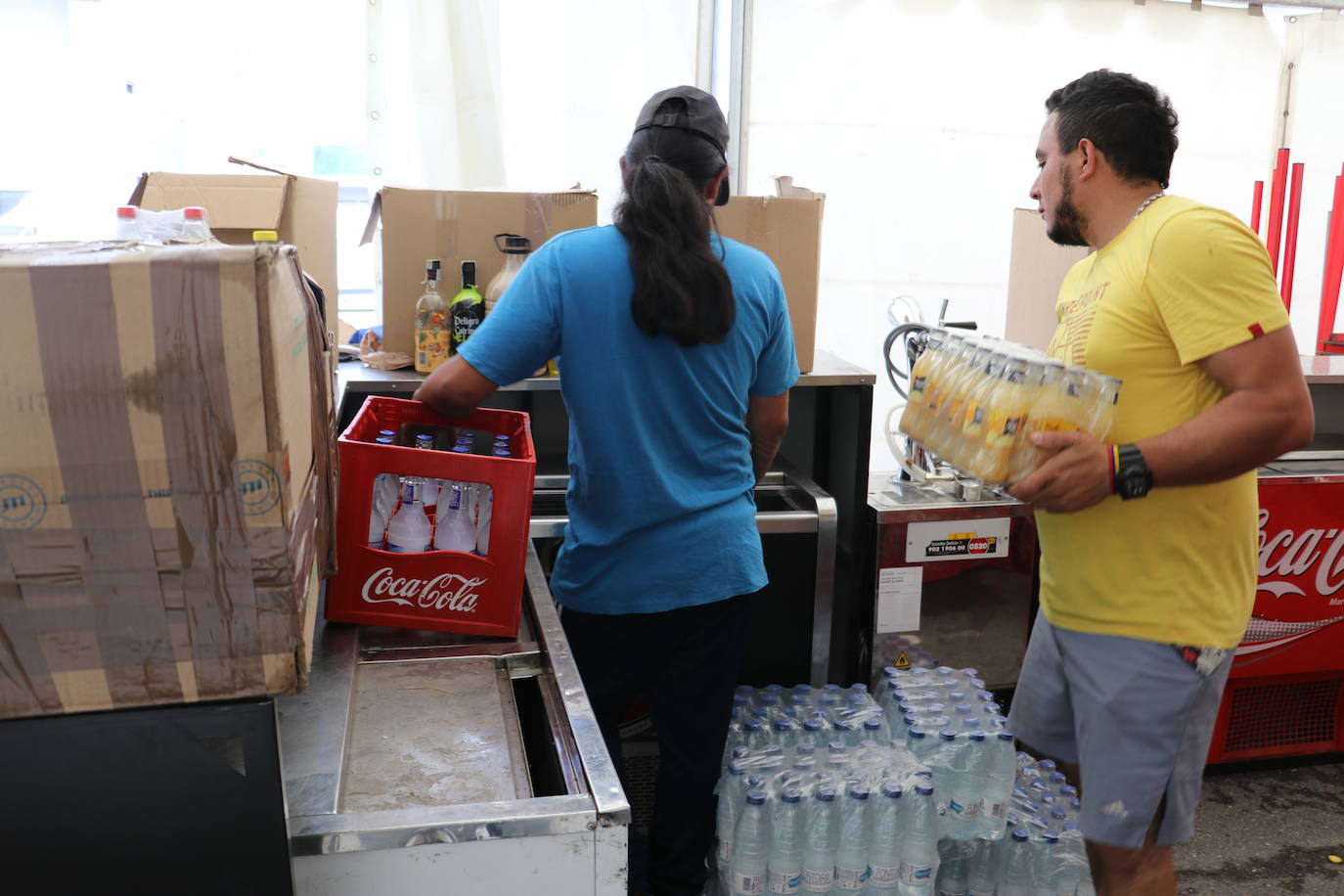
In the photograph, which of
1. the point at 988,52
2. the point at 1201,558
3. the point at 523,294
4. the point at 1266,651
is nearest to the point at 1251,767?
the point at 1266,651

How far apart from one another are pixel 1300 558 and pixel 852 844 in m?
1.66

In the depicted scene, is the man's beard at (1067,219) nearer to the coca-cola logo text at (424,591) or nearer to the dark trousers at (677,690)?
the dark trousers at (677,690)

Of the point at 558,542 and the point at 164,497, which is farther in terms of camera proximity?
the point at 558,542

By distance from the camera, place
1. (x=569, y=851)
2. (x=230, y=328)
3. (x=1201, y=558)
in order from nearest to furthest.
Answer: (x=230, y=328) → (x=569, y=851) → (x=1201, y=558)

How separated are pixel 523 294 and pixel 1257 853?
2276 millimetres

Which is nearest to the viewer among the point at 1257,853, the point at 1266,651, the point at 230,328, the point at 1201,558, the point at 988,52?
the point at 230,328

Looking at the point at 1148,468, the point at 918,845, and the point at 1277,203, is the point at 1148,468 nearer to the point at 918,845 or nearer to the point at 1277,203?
the point at 918,845

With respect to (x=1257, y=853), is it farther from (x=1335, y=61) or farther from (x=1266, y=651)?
(x=1335, y=61)

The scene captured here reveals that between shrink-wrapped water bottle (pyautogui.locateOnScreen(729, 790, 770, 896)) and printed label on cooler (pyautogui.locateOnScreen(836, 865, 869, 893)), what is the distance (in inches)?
5.4

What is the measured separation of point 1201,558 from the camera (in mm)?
1579

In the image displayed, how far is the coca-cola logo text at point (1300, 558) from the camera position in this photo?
2727mm

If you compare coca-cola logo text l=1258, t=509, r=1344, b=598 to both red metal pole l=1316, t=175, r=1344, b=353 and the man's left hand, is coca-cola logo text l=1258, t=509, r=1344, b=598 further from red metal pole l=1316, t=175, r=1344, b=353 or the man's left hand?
the man's left hand

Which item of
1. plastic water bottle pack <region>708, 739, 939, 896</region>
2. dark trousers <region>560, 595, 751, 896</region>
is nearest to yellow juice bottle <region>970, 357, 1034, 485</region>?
dark trousers <region>560, 595, 751, 896</region>

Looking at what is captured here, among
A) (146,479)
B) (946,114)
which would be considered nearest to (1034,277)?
(946,114)
